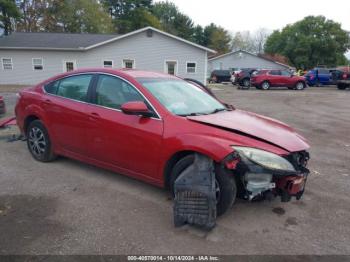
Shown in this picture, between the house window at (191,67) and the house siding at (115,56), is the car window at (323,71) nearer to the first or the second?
the house siding at (115,56)

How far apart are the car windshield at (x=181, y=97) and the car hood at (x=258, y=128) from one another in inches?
8.9

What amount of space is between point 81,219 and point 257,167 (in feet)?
6.47

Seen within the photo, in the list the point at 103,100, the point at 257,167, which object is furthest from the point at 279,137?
the point at 103,100

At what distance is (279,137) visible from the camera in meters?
3.48

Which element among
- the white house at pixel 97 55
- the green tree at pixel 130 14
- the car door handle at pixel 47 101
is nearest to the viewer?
the car door handle at pixel 47 101

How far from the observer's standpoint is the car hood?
335 centimetres

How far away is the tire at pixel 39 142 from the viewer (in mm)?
4953

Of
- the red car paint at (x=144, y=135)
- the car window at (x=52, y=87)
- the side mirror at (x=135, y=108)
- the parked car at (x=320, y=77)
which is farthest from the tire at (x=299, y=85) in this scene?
the side mirror at (x=135, y=108)

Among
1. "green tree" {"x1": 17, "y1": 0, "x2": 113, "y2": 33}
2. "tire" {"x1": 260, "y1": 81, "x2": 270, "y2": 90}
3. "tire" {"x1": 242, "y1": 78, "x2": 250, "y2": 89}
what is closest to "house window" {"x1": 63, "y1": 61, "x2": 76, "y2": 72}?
Result: "tire" {"x1": 242, "y1": 78, "x2": 250, "y2": 89}

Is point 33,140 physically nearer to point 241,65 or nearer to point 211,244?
point 211,244

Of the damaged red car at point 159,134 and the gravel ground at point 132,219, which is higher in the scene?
the damaged red car at point 159,134

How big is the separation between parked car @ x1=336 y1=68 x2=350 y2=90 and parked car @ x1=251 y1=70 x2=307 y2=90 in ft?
10.6

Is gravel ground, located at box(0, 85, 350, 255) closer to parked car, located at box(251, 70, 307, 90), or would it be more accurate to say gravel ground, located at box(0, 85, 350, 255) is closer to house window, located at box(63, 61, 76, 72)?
parked car, located at box(251, 70, 307, 90)

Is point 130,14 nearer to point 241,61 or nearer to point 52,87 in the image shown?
point 241,61
